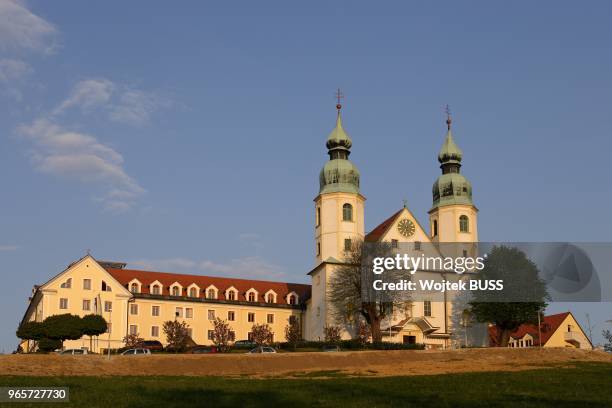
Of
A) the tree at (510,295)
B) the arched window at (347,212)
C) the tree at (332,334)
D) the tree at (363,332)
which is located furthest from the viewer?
the arched window at (347,212)

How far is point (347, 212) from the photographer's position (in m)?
97.9

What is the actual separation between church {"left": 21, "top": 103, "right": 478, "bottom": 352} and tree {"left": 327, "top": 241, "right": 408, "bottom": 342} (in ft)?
4.26

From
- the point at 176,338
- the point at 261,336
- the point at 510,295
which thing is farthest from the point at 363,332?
the point at 176,338

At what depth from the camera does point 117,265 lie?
115 m

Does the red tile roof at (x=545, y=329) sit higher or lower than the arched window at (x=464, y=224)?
lower

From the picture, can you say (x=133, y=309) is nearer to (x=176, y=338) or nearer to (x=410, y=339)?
(x=176, y=338)

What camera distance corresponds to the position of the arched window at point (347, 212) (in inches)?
3841

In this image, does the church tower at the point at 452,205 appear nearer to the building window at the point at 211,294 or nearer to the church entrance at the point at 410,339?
the church entrance at the point at 410,339

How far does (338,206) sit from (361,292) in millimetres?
12388

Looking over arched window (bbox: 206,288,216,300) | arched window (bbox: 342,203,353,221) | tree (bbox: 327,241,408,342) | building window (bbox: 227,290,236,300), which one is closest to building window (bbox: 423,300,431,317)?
tree (bbox: 327,241,408,342)

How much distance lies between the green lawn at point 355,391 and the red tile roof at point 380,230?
179 feet

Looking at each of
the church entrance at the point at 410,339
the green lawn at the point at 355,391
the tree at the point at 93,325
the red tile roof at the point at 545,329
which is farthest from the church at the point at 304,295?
the green lawn at the point at 355,391

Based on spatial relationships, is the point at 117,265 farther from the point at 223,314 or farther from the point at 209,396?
the point at 209,396

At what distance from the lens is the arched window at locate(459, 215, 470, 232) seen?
103438 mm
